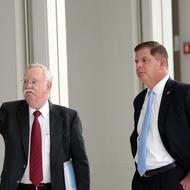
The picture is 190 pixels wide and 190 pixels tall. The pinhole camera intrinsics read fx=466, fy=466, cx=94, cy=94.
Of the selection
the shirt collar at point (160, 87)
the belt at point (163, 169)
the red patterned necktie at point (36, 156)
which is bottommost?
the belt at point (163, 169)

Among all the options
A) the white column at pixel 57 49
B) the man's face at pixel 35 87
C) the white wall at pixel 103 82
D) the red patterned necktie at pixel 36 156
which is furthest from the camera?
the white wall at pixel 103 82

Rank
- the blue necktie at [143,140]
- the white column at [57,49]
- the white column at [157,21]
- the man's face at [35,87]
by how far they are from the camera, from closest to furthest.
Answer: the man's face at [35,87]
the blue necktie at [143,140]
the white column at [57,49]
the white column at [157,21]

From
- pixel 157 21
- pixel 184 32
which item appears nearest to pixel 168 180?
pixel 157 21

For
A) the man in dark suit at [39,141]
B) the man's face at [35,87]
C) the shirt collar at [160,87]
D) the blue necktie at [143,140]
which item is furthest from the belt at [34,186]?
the shirt collar at [160,87]

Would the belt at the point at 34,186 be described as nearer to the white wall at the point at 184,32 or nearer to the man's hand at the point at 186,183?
the man's hand at the point at 186,183

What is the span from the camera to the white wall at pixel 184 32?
6164mm

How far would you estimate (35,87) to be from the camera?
2977 mm

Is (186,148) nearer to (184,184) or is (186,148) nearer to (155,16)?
(184,184)

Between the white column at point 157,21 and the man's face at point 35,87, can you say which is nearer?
the man's face at point 35,87

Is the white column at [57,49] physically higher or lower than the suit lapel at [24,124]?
higher

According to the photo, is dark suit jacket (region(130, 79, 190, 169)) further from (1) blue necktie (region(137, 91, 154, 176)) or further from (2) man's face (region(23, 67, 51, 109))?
(2) man's face (region(23, 67, 51, 109))

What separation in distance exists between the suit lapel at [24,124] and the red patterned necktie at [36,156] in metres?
0.04

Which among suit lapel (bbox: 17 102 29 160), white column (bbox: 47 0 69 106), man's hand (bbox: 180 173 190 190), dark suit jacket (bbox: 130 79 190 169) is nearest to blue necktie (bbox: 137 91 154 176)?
dark suit jacket (bbox: 130 79 190 169)

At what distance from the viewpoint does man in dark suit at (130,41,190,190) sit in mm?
3004
